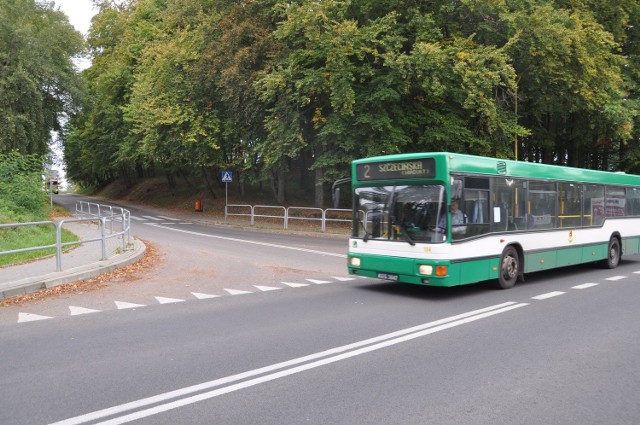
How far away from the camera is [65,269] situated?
423 inches

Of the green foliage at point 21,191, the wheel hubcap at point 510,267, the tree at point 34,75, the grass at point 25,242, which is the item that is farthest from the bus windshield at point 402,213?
the tree at point 34,75

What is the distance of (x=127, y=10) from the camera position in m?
47.1

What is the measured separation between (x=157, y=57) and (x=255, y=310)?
924 inches

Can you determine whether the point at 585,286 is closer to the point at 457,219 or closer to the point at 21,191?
the point at 457,219

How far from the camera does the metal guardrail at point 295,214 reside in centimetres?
2339

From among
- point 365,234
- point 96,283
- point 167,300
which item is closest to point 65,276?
point 96,283

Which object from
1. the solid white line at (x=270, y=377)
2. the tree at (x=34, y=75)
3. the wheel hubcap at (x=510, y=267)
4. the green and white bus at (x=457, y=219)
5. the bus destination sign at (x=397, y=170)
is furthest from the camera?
the tree at (x=34, y=75)

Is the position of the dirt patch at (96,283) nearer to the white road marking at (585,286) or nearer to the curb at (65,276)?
the curb at (65,276)

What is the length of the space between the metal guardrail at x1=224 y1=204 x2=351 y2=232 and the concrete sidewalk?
25.4ft

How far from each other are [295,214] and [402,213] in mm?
20052

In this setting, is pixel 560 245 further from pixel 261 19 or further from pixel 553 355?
pixel 261 19

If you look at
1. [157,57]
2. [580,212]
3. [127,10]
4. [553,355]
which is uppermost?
[127,10]

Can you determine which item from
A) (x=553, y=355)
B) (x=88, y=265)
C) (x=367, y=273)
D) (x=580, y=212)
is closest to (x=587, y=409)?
(x=553, y=355)

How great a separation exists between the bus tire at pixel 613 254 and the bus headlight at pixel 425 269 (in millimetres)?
7520
